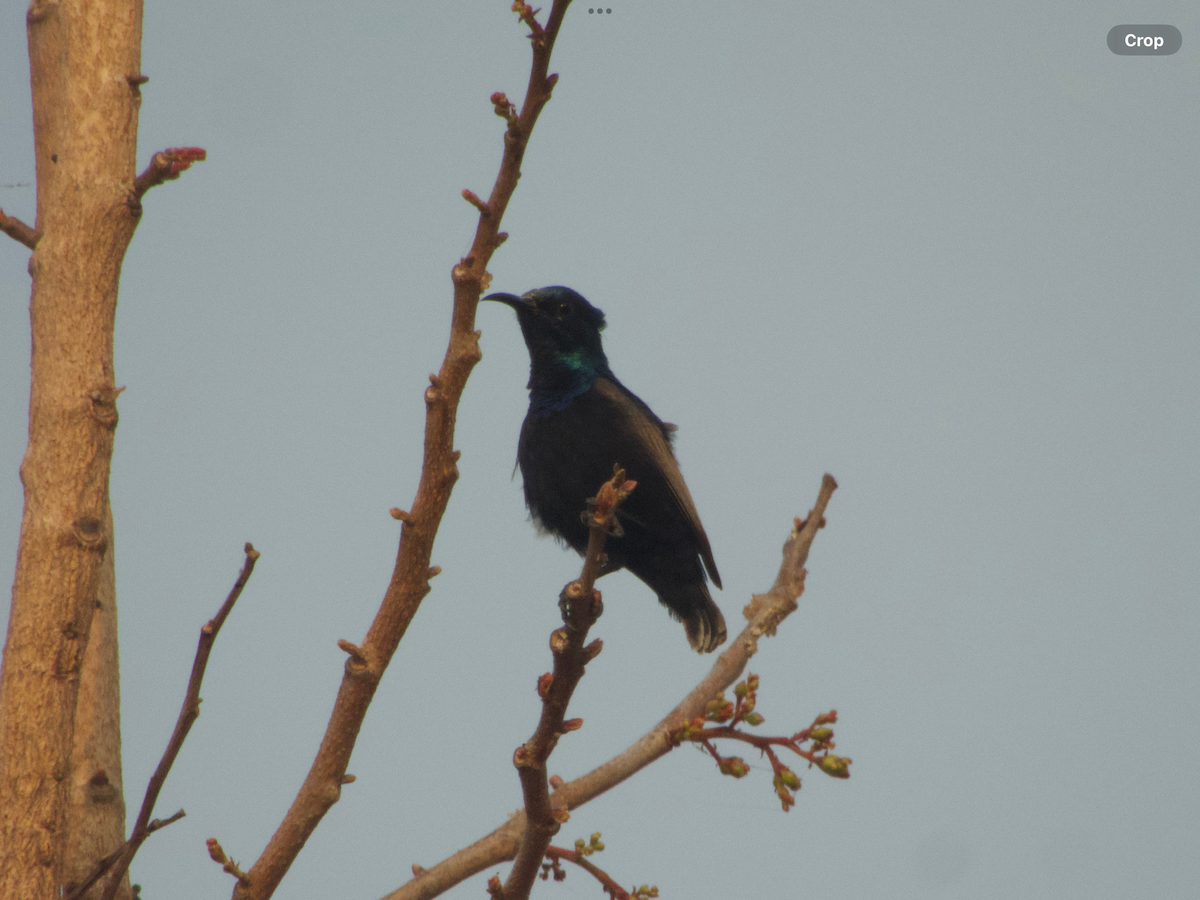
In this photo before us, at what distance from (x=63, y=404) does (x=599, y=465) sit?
284 centimetres

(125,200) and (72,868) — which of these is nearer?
(125,200)

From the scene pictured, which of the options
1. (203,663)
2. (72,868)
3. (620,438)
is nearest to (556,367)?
(620,438)

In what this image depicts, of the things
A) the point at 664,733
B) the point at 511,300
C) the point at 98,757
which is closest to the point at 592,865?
the point at 664,733

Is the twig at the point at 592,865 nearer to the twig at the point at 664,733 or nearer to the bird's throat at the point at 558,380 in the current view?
the twig at the point at 664,733

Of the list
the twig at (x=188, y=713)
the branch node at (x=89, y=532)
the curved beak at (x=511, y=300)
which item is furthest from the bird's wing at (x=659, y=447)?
the twig at (x=188, y=713)

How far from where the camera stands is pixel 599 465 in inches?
207

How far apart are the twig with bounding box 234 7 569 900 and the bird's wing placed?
2.98 meters

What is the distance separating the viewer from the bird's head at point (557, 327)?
5781 mm

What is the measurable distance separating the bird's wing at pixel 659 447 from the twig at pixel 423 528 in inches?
117

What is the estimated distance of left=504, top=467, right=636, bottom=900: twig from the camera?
2.51 m

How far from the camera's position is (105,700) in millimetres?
3338

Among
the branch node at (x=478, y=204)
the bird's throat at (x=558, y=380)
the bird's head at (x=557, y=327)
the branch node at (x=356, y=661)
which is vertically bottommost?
the branch node at (x=356, y=661)

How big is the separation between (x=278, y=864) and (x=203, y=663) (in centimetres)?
58

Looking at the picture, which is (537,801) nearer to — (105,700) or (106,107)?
(105,700)
